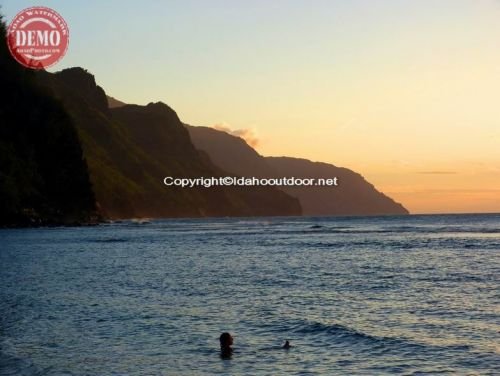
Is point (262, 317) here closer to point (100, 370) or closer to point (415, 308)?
point (415, 308)

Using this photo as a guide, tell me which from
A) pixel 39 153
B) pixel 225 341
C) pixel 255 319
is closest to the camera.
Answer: pixel 225 341

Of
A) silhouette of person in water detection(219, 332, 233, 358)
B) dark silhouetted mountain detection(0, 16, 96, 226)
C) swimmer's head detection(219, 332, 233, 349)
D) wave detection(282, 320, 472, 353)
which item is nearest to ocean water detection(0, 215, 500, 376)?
wave detection(282, 320, 472, 353)

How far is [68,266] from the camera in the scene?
60.4 m

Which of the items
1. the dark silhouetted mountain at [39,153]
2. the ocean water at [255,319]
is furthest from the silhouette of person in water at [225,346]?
the dark silhouetted mountain at [39,153]

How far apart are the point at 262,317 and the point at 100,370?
11017 millimetres

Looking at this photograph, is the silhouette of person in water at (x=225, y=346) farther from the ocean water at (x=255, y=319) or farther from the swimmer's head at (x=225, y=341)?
the ocean water at (x=255, y=319)

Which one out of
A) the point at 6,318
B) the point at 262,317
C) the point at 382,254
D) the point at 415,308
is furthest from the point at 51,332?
the point at 382,254

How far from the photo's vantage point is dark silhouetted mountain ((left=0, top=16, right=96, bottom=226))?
540ft

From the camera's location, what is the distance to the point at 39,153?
18350 centimetres

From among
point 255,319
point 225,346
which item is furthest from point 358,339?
point 255,319

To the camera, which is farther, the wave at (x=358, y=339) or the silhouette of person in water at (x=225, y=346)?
the wave at (x=358, y=339)

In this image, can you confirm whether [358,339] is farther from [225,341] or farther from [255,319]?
[255,319]

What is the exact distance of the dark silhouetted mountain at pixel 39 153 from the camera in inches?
6481

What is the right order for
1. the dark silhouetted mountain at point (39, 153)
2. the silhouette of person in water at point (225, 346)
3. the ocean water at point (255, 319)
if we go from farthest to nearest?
the dark silhouetted mountain at point (39, 153)
the silhouette of person in water at point (225, 346)
the ocean water at point (255, 319)
